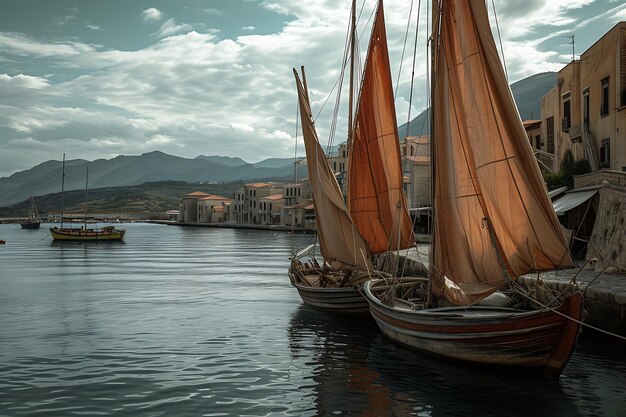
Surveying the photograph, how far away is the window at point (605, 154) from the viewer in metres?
34.2

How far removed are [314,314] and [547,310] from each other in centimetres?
1267

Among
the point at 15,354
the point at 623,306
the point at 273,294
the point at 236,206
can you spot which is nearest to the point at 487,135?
the point at 623,306

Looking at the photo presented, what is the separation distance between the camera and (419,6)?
18266mm

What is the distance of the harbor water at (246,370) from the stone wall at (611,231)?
6437mm

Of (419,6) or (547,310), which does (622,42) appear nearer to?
(419,6)

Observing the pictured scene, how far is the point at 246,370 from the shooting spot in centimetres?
1617

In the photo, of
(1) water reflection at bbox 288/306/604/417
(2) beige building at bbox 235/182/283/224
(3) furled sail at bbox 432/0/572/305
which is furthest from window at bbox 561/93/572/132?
(2) beige building at bbox 235/182/283/224

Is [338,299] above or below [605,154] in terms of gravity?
below

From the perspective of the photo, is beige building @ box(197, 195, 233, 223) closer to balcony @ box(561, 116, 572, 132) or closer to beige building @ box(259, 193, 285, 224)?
beige building @ box(259, 193, 285, 224)

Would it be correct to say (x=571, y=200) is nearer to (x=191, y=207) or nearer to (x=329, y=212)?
(x=329, y=212)

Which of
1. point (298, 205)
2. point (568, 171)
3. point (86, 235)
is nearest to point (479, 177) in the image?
point (568, 171)

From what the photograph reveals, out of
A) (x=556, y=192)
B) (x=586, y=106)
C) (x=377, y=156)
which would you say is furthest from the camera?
(x=586, y=106)

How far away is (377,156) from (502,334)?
1046cm

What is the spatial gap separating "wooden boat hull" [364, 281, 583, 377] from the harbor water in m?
0.45
